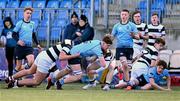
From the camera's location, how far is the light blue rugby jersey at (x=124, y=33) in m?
18.7

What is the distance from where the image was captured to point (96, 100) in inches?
491

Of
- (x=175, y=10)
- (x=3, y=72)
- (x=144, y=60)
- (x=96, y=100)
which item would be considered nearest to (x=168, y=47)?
(x=175, y=10)

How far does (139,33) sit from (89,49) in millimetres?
3323

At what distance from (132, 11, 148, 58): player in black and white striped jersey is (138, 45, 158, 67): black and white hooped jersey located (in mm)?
651

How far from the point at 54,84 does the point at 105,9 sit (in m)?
6.36

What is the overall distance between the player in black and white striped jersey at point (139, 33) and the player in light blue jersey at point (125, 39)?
691 mm

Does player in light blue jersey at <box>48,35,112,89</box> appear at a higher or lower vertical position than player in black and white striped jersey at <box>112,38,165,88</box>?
higher

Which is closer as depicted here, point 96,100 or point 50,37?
point 96,100

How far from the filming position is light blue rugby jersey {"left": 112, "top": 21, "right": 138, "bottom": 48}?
736 inches

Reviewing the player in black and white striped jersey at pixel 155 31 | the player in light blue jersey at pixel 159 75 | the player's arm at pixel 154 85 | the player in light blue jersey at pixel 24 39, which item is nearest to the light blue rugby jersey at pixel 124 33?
the player in black and white striped jersey at pixel 155 31

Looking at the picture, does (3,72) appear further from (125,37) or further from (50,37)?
(125,37)

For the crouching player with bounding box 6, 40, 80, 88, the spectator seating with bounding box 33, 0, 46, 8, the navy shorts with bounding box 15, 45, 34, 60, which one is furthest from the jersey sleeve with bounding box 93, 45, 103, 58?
the spectator seating with bounding box 33, 0, 46, 8

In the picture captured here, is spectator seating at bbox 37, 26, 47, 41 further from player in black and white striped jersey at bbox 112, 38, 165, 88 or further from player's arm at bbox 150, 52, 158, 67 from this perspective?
player's arm at bbox 150, 52, 158, 67

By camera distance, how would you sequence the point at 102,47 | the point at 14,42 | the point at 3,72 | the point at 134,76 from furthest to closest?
the point at 3,72, the point at 14,42, the point at 134,76, the point at 102,47
